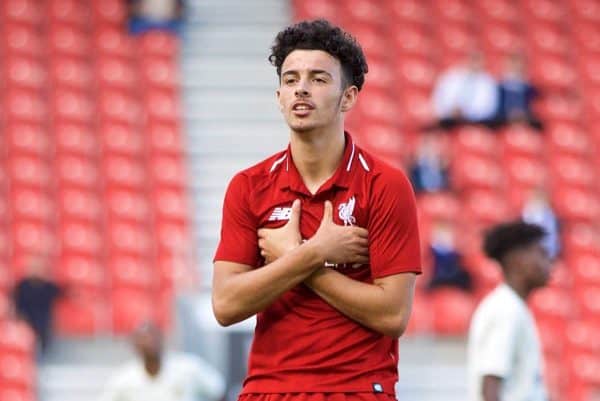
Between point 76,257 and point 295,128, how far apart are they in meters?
8.85

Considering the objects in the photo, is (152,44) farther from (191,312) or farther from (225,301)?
(225,301)

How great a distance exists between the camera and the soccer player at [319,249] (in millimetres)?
3721

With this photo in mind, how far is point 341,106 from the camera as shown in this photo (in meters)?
3.82

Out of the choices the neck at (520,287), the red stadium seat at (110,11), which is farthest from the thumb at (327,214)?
the red stadium seat at (110,11)

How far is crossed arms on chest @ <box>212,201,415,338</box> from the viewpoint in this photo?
372cm

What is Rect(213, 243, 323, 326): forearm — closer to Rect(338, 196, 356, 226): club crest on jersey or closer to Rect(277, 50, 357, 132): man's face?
Rect(338, 196, 356, 226): club crest on jersey

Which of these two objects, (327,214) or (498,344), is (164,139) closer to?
(498,344)

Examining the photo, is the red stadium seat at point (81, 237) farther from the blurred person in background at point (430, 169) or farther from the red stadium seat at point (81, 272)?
the blurred person in background at point (430, 169)

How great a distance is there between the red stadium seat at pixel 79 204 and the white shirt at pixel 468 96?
10.3ft

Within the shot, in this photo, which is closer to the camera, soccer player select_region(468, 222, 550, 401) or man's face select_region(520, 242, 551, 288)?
soccer player select_region(468, 222, 550, 401)

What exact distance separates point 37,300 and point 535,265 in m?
6.51

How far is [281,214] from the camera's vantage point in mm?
3832

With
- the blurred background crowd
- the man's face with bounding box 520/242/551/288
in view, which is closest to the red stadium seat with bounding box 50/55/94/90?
the blurred background crowd

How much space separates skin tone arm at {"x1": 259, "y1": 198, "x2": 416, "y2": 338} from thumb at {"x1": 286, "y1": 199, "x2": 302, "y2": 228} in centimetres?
2
